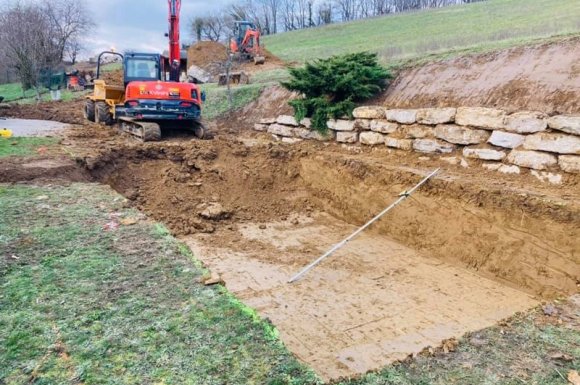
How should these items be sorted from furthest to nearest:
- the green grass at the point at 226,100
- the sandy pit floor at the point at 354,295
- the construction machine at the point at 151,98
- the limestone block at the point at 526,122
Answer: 1. the green grass at the point at 226,100
2. the construction machine at the point at 151,98
3. the limestone block at the point at 526,122
4. the sandy pit floor at the point at 354,295

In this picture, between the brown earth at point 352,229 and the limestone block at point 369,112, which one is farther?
the limestone block at point 369,112

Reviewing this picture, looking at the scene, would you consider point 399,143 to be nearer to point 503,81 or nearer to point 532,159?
point 503,81


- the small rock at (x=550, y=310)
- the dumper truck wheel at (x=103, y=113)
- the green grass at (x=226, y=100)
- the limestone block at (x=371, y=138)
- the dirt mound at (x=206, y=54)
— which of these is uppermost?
the dirt mound at (x=206, y=54)

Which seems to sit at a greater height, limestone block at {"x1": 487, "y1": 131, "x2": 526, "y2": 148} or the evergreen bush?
the evergreen bush

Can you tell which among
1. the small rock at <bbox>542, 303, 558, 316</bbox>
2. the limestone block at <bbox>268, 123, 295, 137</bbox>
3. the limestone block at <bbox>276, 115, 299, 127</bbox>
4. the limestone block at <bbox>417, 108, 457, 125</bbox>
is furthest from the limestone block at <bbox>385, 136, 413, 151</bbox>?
the small rock at <bbox>542, 303, 558, 316</bbox>

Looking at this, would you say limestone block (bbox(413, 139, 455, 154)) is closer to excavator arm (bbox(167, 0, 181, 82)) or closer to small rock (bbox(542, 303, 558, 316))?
small rock (bbox(542, 303, 558, 316))

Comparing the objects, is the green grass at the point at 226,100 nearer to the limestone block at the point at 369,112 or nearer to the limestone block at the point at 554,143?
the limestone block at the point at 369,112

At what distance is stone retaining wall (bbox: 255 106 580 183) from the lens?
5.34 m

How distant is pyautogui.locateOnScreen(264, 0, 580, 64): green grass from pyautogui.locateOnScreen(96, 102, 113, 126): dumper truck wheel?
8.14m

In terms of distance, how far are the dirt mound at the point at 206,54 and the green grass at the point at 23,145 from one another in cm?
1547

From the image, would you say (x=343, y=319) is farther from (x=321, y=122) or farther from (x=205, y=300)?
(x=321, y=122)

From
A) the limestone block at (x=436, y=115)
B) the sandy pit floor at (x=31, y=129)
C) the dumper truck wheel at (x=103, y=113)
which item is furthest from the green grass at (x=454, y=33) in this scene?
the sandy pit floor at (x=31, y=129)

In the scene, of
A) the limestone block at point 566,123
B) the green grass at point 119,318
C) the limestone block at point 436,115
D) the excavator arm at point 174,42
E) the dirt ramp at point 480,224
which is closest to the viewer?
the green grass at point 119,318

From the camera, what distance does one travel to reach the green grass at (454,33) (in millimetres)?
9820
